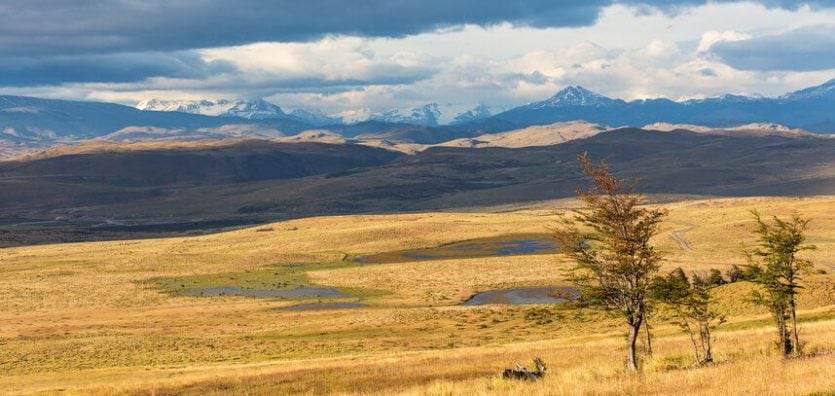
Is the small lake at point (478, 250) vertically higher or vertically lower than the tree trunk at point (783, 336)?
lower

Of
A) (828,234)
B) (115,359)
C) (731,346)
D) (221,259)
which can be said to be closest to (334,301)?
(115,359)

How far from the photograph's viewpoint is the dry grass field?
95.5ft

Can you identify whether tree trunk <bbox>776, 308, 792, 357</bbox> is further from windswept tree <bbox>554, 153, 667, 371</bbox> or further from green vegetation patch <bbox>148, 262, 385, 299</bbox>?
green vegetation patch <bbox>148, 262, 385, 299</bbox>

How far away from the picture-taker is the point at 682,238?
12338cm

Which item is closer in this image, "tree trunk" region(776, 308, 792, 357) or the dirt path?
"tree trunk" region(776, 308, 792, 357)

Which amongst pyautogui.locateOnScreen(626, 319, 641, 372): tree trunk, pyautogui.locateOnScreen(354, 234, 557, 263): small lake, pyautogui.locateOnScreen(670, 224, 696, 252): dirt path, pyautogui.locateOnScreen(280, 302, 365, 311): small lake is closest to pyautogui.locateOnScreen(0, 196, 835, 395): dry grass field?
pyautogui.locateOnScreen(670, 224, 696, 252): dirt path

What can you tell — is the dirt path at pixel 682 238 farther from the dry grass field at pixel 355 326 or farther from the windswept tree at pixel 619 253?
the windswept tree at pixel 619 253

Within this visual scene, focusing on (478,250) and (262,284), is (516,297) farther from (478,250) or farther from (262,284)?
(478,250)

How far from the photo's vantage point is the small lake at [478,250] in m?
119

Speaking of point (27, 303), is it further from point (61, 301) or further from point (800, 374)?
point (800, 374)

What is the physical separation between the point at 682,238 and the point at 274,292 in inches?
2486

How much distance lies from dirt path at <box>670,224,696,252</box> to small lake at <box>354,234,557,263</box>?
1703 centimetres

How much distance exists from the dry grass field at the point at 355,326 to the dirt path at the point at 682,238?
0.90 ft

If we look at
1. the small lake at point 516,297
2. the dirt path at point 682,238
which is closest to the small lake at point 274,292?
the small lake at point 516,297
